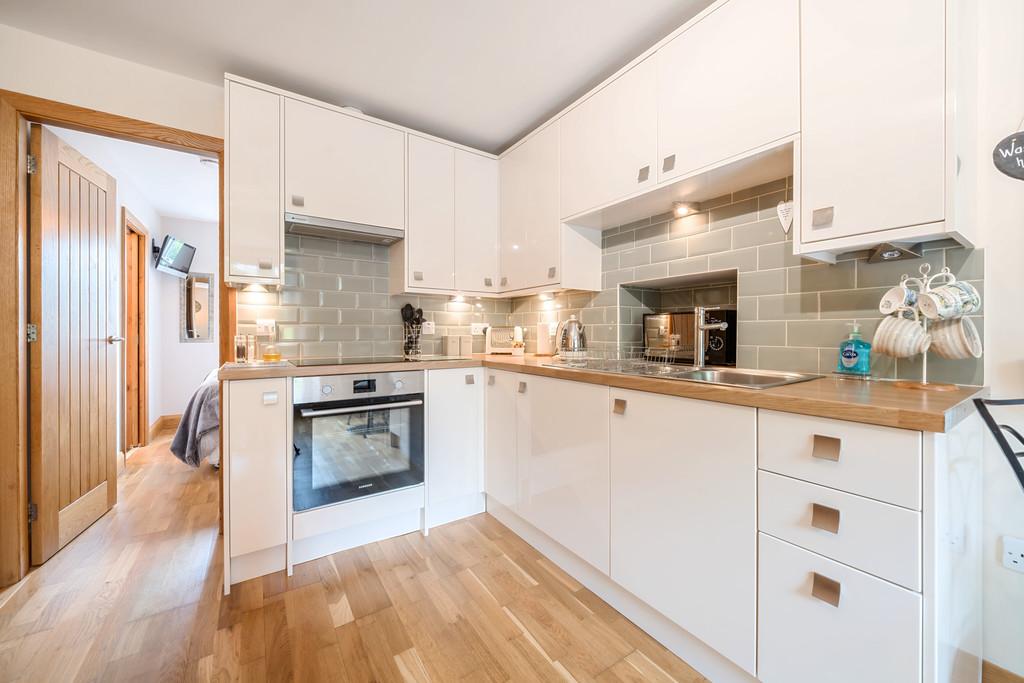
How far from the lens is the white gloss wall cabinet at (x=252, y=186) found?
75.9 inches

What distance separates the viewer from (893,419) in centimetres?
84

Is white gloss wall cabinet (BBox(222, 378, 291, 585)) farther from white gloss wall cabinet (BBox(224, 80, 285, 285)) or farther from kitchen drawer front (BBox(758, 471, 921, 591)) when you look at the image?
kitchen drawer front (BBox(758, 471, 921, 591))

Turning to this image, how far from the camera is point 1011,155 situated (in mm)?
1117

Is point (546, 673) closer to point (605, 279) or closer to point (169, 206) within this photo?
point (605, 279)

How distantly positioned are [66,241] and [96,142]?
1227mm

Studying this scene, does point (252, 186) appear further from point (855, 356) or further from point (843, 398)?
point (855, 356)

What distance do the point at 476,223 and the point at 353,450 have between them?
1.62 metres

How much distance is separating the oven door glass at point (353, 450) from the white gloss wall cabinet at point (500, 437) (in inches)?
15.6

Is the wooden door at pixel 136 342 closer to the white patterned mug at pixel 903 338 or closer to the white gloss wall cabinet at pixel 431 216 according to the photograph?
the white gloss wall cabinet at pixel 431 216

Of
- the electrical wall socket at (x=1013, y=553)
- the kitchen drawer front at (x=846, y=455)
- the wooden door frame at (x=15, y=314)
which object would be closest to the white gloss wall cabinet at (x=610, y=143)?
the kitchen drawer front at (x=846, y=455)

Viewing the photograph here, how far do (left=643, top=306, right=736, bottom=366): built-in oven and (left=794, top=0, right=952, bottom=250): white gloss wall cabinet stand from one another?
0.58 m

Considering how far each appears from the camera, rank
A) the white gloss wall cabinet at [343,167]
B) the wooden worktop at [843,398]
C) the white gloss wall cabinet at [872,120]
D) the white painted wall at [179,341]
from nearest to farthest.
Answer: the wooden worktop at [843,398], the white gloss wall cabinet at [872,120], the white gloss wall cabinet at [343,167], the white painted wall at [179,341]

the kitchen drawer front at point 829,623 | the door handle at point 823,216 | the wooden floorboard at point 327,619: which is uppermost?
the door handle at point 823,216

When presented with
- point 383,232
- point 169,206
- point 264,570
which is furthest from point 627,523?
point 169,206
